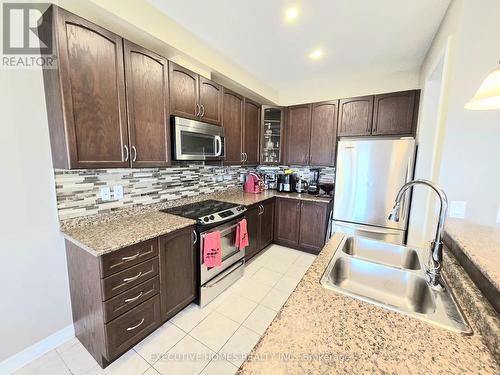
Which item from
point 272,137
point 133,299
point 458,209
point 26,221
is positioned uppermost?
point 272,137

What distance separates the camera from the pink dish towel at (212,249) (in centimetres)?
190

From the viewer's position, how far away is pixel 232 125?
2.74m

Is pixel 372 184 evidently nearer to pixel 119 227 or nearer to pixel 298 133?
pixel 298 133

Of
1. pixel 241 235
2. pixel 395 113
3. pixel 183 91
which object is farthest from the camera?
pixel 395 113

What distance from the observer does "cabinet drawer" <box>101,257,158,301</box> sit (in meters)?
1.32

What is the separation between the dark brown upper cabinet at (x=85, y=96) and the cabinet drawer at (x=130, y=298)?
89 cm

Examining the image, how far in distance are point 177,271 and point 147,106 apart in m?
1.38

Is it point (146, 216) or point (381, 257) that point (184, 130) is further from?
point (381, 257)

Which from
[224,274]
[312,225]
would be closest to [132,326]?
[224,274]

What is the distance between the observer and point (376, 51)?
2.38 meters

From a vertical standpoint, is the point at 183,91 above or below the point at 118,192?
above

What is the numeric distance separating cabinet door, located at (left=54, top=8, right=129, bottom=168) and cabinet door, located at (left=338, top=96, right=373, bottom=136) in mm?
2709

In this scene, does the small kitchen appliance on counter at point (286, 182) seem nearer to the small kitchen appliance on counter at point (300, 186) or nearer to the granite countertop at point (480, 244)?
the small kitchen appliance on counter at point (300, 186)

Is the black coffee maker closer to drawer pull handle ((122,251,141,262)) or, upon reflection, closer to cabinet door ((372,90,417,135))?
cabinet door ((372,90,417,135))
